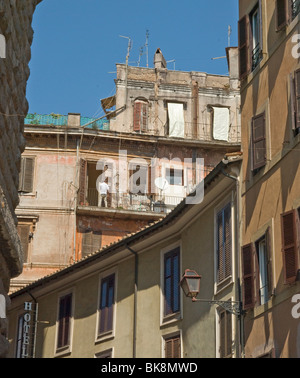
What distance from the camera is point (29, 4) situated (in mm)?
13812

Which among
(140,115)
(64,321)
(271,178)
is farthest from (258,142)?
(140,115)

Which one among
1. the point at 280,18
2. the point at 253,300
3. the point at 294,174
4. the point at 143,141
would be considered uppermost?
the point at 143,141

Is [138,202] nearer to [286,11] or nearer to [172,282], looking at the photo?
[172,282]

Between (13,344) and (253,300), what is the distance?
50.9 ft

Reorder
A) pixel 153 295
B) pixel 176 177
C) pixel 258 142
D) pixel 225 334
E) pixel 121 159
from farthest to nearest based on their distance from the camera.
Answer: pixel 176 177 → pixel 121 159 → pixel 153 295 → pixel 225 334 → pixel 258 142

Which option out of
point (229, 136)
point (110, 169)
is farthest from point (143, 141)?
point (229, 136)

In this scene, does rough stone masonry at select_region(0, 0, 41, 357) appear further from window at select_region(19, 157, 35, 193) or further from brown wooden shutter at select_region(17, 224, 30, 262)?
window at select_region(19, 157, 35, 193)

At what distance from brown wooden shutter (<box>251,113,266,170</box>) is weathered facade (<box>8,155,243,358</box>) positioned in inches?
38.9

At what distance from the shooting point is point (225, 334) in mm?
21719

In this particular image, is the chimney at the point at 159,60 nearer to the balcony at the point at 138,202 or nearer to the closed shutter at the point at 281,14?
the balcony at the point at 138,202

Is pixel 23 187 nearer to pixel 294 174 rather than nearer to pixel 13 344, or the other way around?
pixel 13 344

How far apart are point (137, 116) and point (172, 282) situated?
18.9 meters

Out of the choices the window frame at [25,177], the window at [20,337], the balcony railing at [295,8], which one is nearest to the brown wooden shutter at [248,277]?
the balcony railing at [295,8]

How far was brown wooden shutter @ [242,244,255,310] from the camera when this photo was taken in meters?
19.5
